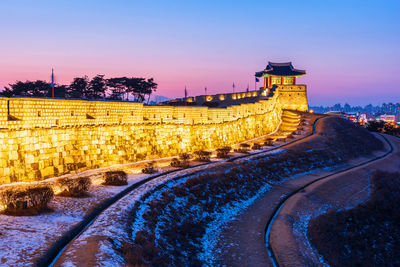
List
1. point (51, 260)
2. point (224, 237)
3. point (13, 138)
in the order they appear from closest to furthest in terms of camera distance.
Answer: point (51, 260), point (224, 237), point (13, 138)

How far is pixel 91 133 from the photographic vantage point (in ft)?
67.5

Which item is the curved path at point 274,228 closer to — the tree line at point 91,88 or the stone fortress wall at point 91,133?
the stone fortress wall at point 91,133

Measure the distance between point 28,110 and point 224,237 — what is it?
497 inches

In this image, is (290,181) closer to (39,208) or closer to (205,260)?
(205,260)

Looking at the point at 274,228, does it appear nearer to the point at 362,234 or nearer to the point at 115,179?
the point at 362,234

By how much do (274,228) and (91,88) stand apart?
43198 millimetres

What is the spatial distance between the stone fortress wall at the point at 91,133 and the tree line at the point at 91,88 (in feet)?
61.1

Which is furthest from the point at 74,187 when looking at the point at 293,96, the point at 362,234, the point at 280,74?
the point at 280,74

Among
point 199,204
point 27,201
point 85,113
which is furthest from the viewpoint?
point 85,113

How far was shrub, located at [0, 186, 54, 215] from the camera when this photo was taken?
1150 centimetres

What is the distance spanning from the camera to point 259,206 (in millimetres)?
18656

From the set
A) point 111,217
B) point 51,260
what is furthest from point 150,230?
point 51,260

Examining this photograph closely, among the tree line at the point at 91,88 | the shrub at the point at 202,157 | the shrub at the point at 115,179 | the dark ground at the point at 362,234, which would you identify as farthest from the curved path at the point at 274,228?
the tree line at the point at 91,88

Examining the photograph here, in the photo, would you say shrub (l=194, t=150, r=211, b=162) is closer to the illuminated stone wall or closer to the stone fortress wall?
the stone fortress wall
